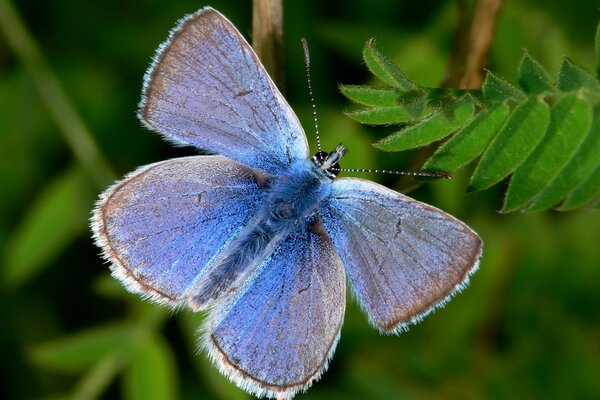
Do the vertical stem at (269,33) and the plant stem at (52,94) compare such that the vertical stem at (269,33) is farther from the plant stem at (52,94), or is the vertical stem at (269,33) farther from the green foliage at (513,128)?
the plant stem at (52,94)

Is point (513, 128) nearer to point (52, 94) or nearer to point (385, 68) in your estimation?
point (385, 68)

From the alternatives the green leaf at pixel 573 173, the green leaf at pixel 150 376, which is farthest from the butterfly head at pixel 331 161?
the green leaf at pixel 150 376

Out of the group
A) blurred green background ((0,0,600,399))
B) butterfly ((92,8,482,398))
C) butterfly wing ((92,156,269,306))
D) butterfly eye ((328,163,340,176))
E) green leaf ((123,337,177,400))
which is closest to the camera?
butterfly ((92,8,482,398))

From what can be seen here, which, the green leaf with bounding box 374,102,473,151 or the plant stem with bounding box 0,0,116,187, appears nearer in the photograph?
the green leaf with bounding box 374,102,473,151

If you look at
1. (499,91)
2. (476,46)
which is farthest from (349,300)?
(499,91)

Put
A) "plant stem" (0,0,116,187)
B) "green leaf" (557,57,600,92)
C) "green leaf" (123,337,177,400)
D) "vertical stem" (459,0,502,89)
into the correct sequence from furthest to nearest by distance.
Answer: "plant stem" (0,0,116,187)
"green leaf" (123,337,177,400)
"vertical stem" (459,0,502,89)
"green leaf" (557,57,600,92)

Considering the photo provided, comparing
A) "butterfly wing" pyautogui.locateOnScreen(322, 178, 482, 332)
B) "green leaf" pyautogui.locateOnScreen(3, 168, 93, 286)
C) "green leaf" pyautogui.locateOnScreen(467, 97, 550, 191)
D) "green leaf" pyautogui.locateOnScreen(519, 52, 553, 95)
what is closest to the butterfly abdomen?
"butterfly wing" pyautogui.locateOnScreen(322, 178, 482, 332)

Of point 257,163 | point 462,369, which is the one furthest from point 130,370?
point 462,369

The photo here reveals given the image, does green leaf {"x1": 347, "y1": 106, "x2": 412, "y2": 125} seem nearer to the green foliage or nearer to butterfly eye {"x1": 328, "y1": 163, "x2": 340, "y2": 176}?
the green foliage
